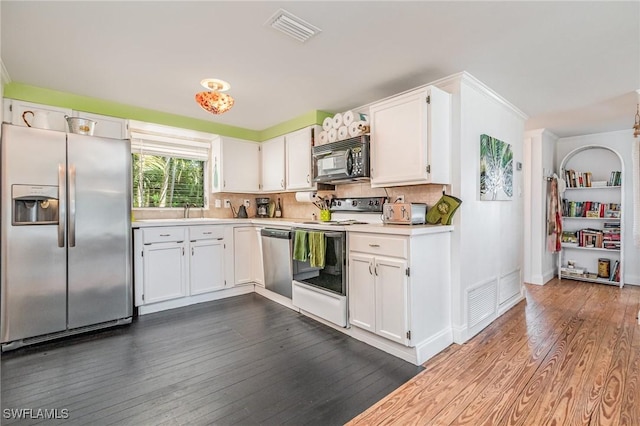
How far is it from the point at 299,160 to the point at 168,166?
1.92 meters

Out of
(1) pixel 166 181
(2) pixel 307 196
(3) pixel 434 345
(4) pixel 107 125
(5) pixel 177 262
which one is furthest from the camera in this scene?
(1) pixel 166 181

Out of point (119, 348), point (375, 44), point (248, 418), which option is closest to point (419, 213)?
point (375, 44)

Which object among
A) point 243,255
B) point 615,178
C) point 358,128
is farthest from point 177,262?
point 615,178

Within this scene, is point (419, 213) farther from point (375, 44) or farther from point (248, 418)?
point (248, 418)

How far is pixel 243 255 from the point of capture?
4043 mm

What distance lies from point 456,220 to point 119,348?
310 cm

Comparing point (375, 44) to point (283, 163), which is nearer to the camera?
point (375, 44)

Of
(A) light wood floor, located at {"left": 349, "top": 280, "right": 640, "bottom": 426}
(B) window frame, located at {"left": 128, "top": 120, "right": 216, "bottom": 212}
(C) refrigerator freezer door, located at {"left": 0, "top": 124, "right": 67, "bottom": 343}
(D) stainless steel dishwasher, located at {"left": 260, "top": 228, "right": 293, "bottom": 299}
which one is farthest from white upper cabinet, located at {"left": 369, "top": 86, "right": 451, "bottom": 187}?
(C) refrigerator freezer door, located at {"left": 0, "top": 124, "right": 67, "bottom": 343}

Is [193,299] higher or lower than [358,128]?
lower

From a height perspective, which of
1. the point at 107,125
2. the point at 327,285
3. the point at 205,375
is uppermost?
the point at 107,125

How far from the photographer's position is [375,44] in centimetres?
216

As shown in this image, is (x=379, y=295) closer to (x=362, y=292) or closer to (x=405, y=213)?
(x=362, y=292)

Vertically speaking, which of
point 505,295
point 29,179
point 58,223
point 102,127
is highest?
point 102,127

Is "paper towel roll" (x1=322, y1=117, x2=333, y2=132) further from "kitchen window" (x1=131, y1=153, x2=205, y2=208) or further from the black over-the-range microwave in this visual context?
"kitchen window" (x1=131, y1=153, x2=205, y2=208)
